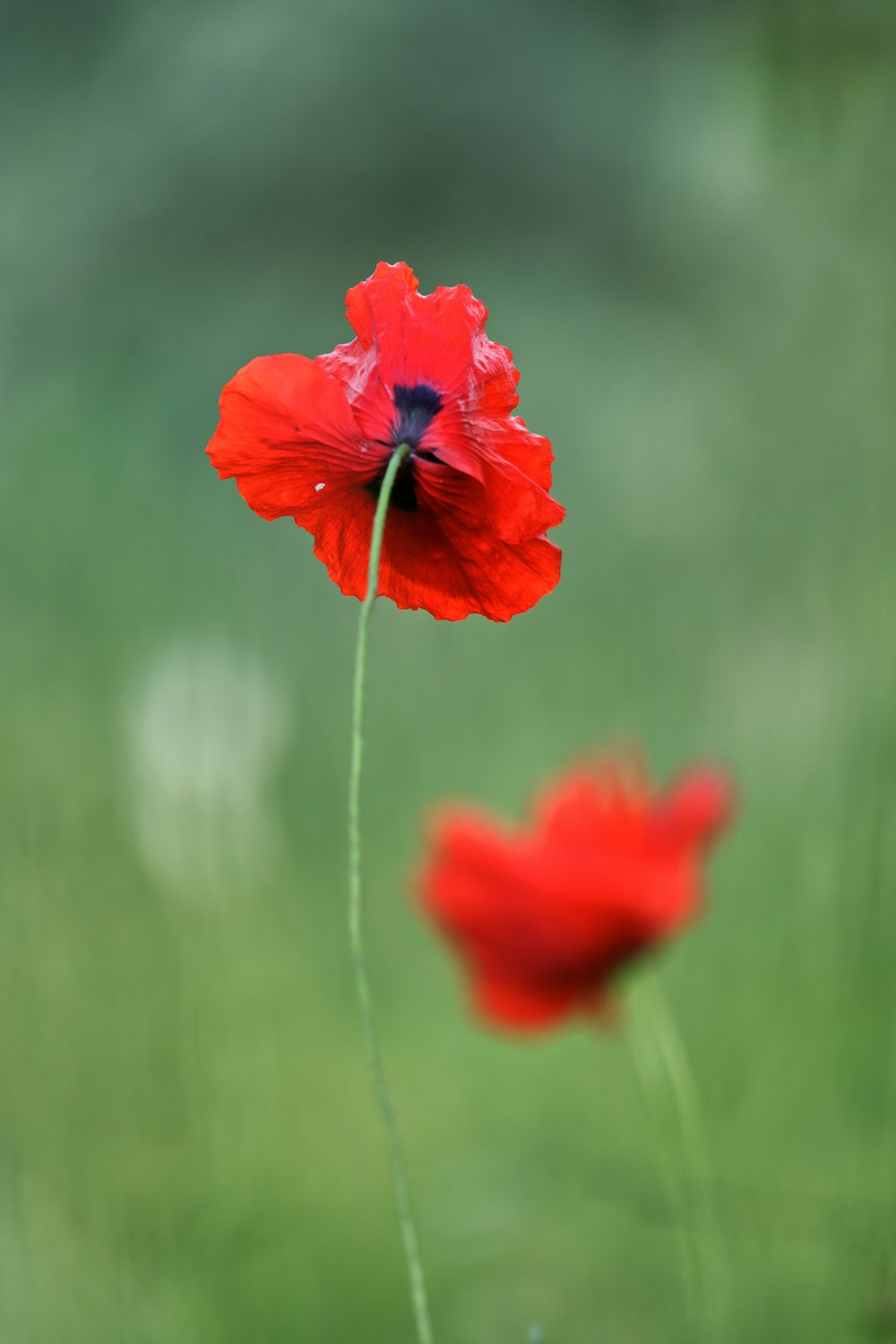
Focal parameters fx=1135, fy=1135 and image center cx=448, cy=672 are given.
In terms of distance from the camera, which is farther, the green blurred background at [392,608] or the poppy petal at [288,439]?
the green blurred background at [392,608]

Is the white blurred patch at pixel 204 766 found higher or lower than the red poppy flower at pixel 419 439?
lower

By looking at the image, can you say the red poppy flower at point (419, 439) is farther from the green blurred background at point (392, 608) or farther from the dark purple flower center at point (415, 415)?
the green blurred background at point (392, 608)

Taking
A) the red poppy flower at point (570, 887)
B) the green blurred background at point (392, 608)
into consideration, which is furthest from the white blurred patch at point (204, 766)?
the red poppy flower at point (570, 887)

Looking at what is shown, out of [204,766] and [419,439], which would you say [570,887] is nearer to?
[419,439]

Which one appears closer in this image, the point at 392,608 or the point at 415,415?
the point at 415,415

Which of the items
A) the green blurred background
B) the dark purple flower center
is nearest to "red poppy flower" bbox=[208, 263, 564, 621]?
the dark purple flower center

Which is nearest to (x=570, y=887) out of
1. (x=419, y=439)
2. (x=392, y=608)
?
(x=419, y=439)
